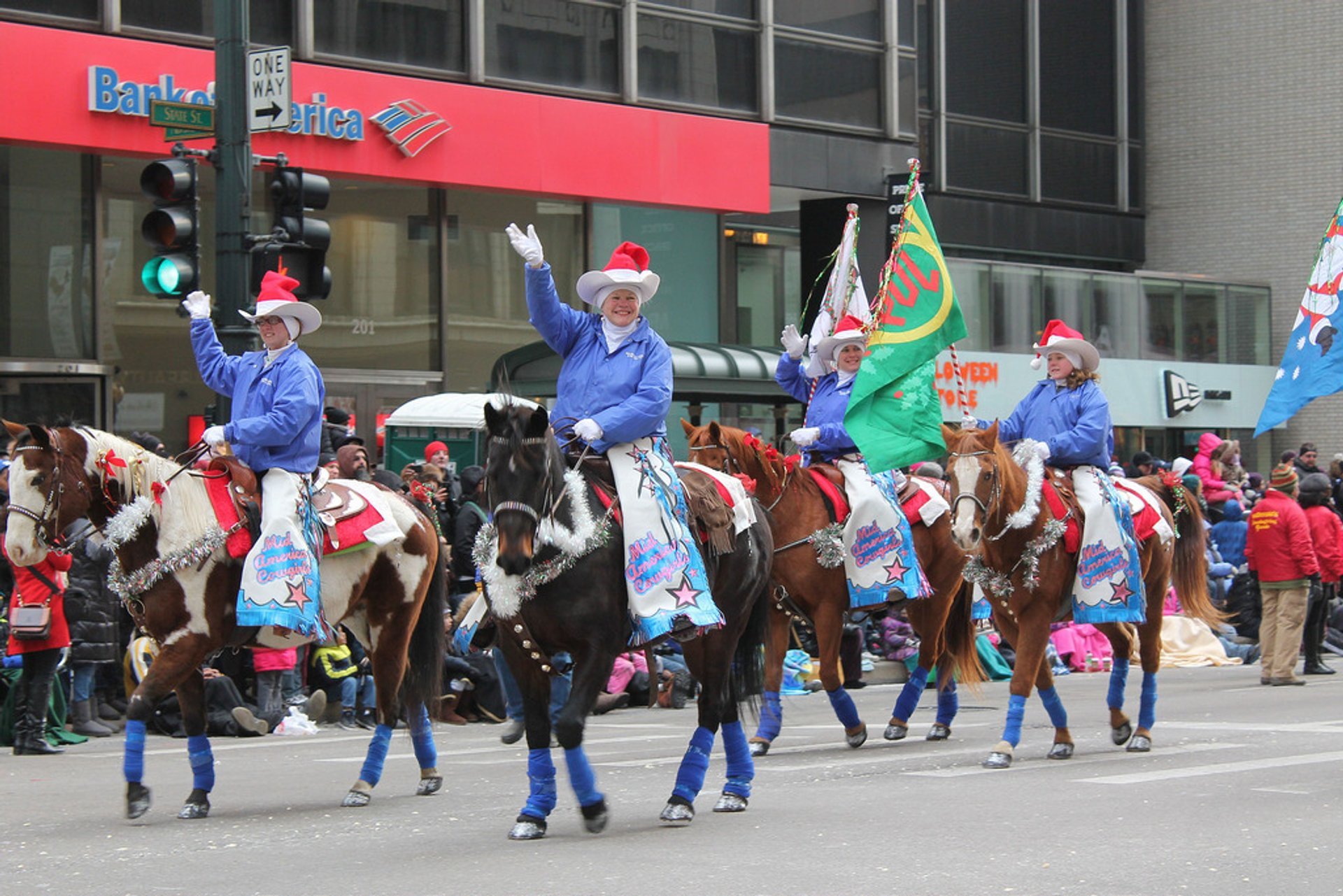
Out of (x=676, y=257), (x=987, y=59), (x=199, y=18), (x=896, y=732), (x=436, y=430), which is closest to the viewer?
(x=896, y=732)

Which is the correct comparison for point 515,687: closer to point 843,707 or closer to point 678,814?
point 843,707

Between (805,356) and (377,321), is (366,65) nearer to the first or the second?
(377,321)

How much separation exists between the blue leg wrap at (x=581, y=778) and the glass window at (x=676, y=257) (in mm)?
16658

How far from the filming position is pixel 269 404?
977 cm

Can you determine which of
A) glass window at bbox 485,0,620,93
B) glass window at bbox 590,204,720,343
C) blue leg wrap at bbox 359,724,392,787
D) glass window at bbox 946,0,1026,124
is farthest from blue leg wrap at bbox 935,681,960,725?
glass window at bbox 946,0,1026,124

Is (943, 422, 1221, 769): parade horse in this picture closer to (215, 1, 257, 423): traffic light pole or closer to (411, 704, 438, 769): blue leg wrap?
(411, 704, 438, 769): blue leg wrap

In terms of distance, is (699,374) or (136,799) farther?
(699,374)

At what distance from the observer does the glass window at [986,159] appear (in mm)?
33156

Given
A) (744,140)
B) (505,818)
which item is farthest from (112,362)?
(505,818)

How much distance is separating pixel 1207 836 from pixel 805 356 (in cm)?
589

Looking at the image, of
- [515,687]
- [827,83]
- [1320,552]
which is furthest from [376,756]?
[827,83]

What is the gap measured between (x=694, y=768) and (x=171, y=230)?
5.90 metres

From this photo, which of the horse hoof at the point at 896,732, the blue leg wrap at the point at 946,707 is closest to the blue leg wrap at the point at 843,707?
the horse hoof at the point at 896,732

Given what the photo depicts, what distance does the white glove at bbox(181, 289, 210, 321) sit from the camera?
34.0ft
